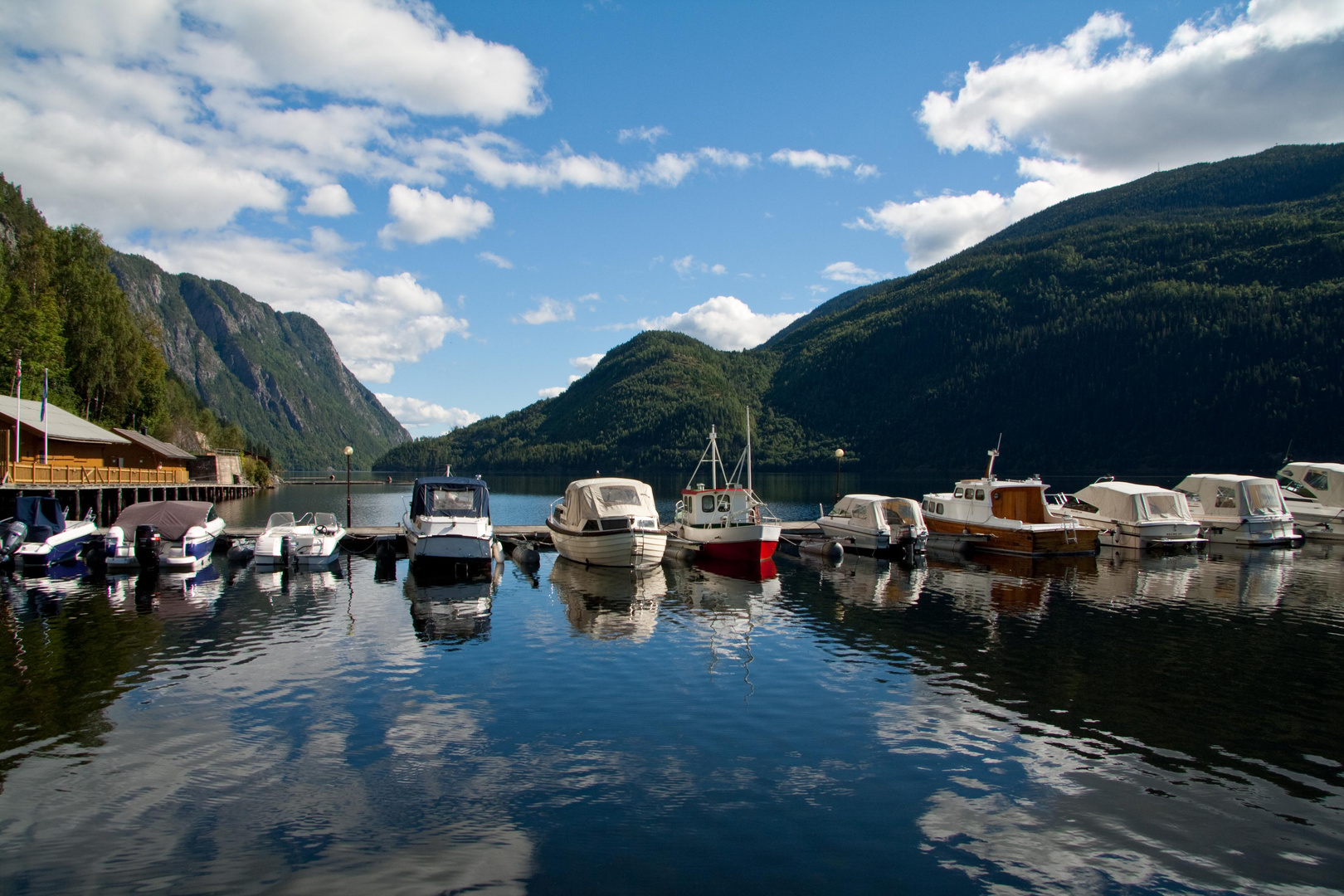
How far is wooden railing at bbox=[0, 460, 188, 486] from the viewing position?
44188mm

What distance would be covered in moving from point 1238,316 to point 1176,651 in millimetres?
192816

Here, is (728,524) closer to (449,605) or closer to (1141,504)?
(449,605)

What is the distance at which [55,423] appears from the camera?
181 feet

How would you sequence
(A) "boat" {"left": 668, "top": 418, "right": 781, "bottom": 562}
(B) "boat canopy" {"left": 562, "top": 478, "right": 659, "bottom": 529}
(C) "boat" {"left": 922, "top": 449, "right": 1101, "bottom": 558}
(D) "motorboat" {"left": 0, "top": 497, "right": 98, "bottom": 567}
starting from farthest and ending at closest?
(C) "boat" {"left": 922, "top": 449, "right": 1101, "bottom": 558}
(A) "boat" {"left": 668, "top": 418, "right": 781, "bottom": 562}
(B) "boat canopy" {"left": 562, "top": 478, "right": 659, "bottom": 529}
(D) "motorboat" {"left": 0, "top": 497, "right": 98, "bottom": 567}

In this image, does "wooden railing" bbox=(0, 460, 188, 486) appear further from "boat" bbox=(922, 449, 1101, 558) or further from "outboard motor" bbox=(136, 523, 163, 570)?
"boat" bbox=(922, 449, 1101, 558)

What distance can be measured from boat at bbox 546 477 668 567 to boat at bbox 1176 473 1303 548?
102 feet

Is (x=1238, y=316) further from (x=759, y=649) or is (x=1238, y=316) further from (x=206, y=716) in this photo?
(x=206, y=716)

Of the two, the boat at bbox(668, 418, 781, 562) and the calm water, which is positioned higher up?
the boat at bbox(668, 418, 781, 562)

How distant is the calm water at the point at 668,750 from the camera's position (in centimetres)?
870

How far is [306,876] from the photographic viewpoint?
8242 mm

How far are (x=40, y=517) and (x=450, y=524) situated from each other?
16.9 m

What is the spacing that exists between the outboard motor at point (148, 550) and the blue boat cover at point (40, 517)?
11.5 ft

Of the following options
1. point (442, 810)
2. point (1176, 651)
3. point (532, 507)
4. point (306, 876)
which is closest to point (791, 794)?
point (442, 810)

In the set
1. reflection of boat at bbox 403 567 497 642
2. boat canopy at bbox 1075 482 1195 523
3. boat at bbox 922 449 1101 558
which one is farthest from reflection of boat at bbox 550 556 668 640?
boat canopy at bbox 1075 482 1195 523
